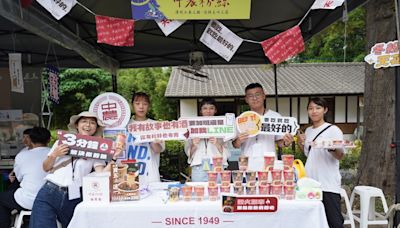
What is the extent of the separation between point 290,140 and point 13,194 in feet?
8.50

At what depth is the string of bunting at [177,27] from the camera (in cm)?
301

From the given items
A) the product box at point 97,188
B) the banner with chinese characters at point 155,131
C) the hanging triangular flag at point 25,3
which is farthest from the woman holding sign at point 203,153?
the hanging triangular flag at point 25,3

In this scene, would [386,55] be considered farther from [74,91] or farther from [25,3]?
[74,91]

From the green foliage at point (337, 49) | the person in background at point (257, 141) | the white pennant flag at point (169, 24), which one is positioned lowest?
the person in background at point (257, 141)

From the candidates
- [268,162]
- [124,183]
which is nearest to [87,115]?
[124,183]

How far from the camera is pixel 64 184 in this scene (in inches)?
99.3

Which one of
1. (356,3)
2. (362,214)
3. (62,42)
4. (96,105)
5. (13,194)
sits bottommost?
(362,214)

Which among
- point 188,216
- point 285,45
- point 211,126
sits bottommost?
point 188,216

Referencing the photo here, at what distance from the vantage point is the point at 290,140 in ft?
8.96

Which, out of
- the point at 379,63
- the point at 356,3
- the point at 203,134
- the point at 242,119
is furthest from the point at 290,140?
the point at 356,3

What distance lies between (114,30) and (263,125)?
1.73 metres

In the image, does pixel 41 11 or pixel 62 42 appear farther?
pixel 62 42

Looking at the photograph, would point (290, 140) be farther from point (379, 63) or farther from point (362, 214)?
point (362, 214)

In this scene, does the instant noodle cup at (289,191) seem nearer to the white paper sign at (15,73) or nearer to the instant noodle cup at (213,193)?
the instant noodle cup at (213,193)
